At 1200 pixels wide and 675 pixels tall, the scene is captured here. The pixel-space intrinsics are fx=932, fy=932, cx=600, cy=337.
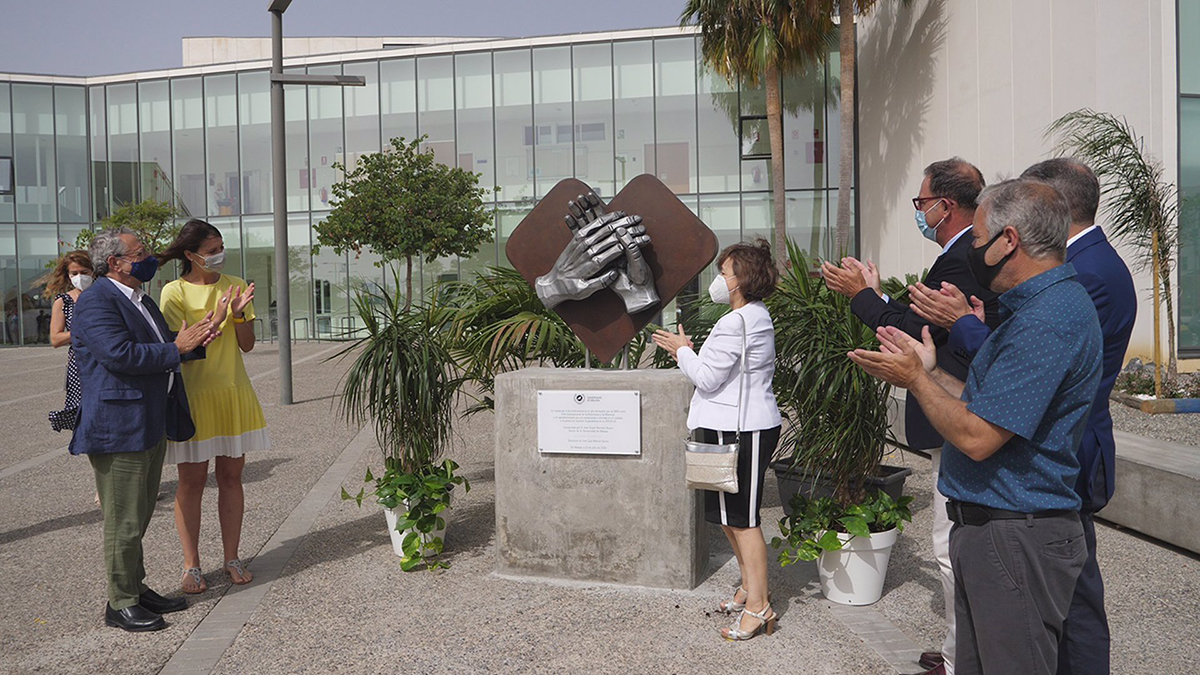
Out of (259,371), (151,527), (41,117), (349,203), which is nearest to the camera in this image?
(151,527)

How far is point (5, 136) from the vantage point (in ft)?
93.1

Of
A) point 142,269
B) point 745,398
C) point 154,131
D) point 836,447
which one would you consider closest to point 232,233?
point 154,131

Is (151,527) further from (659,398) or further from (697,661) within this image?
(697,661)

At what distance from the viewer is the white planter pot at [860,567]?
461 cm

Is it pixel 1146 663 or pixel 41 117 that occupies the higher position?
pixel 41 117

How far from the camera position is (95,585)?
506 centimetres

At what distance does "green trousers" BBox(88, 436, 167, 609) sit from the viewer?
425 centimetres

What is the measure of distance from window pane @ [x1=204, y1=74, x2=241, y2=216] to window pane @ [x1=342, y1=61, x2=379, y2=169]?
12.4 feet

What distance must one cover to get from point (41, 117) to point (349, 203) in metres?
14.2

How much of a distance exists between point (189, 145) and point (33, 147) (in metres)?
4.94

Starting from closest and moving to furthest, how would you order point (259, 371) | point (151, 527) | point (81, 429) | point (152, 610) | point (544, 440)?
point (81, 429) → point (152, 610) → point (544, 440) → point (151, 527) → point (259, 371)

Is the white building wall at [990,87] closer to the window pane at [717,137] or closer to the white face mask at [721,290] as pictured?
the window pane at [717,137]

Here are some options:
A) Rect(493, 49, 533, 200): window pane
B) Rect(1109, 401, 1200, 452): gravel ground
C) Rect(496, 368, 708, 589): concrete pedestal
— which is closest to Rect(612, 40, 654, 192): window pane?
Rect(493, 49, 533, 200): window pane

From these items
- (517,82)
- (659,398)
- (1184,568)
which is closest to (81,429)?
(659,398)
